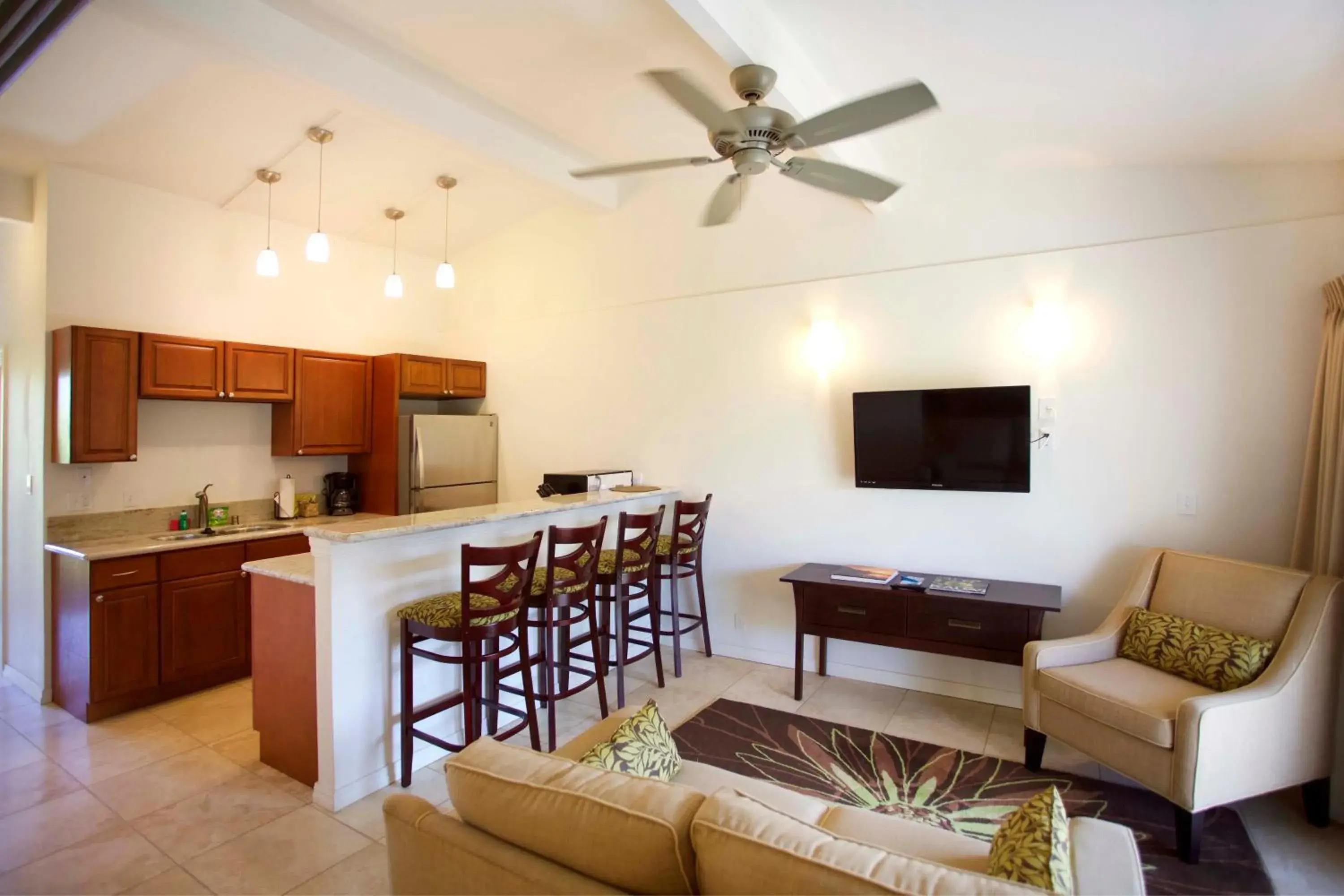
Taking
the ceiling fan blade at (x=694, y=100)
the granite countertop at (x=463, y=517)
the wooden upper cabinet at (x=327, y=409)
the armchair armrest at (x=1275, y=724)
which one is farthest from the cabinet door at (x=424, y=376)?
the armchair armrest at (x=1275, y=724)

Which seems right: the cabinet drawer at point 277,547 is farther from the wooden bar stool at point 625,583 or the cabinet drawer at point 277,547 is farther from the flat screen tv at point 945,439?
the flat screen tv at point 945,439

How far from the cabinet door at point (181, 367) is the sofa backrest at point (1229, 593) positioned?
5616 millimetres

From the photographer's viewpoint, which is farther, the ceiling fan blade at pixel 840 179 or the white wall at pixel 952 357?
the white wall at pixel 952 357

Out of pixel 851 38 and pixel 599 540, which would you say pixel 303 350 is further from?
pixel 851 38

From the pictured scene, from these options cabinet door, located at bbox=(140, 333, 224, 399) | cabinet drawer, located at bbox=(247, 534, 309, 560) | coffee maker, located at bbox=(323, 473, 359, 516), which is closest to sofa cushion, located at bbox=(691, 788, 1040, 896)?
cabinet drawer, located at bbox=(247, 534, 309, 560)

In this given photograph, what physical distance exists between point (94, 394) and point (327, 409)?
1429 millimetres

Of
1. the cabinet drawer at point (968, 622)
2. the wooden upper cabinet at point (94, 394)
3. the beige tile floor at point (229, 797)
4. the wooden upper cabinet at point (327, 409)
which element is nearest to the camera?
the beige tile floor at point (229, 797)

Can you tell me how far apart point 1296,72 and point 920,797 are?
3139mm

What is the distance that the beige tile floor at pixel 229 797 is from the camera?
2350 millimetres

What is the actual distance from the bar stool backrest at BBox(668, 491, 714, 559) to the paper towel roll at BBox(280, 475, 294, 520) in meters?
2.92

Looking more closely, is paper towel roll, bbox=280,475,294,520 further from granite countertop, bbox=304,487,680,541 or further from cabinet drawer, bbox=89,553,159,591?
granite countertop, bbox=304,487,680,541

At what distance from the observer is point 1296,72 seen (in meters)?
2.40

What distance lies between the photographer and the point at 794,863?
1096mm

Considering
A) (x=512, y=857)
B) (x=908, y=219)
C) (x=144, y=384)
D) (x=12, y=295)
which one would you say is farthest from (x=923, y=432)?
(x=12, y=295)
